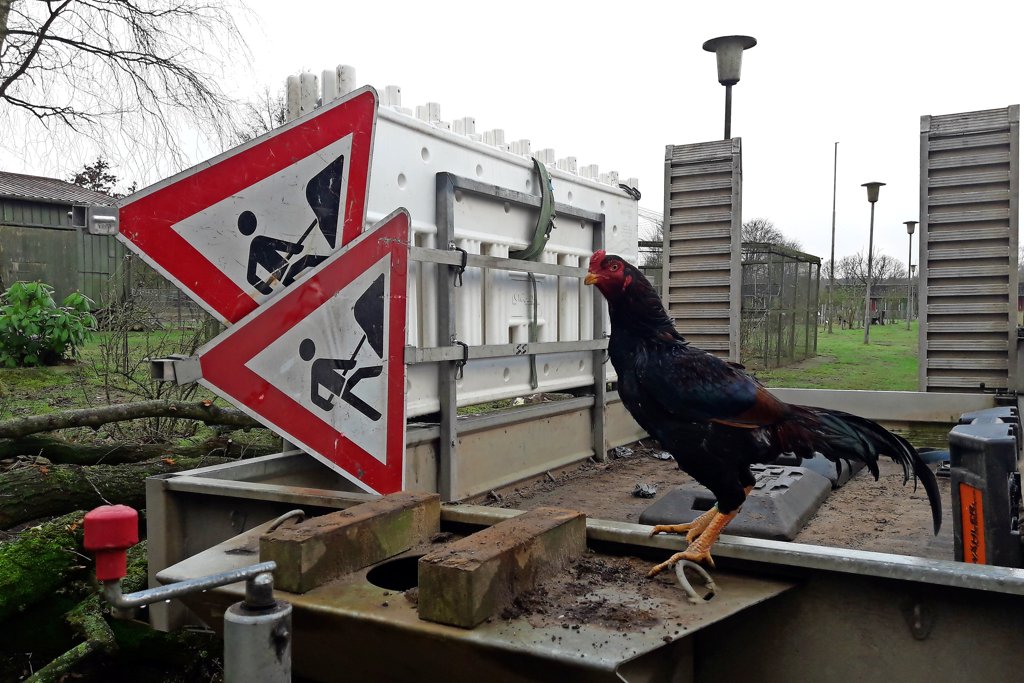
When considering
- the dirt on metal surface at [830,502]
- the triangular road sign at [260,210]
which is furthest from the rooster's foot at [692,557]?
the triangular road sign at [260,210]

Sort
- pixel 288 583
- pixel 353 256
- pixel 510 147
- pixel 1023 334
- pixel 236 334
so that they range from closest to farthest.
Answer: pixel 288 583 → pixel 236 334 → pixel 353 256 → pixel 510 147 → pixel 1023 334

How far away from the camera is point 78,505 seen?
13.2 ft

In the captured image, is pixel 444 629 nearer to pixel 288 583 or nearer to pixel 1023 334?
pixel 288 583

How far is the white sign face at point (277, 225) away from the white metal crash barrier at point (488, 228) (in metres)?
0.27

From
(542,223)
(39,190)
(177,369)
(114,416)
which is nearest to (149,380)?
(114,416)

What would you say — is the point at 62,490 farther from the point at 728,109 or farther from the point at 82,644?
the point at 728,109

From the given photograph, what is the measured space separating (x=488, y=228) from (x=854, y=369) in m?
13.8

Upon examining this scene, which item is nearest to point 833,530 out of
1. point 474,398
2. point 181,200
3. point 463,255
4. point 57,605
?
point 474,398

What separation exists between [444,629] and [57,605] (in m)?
2.56

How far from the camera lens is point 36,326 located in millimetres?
11203

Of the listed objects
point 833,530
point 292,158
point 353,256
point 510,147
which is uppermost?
point 510,147

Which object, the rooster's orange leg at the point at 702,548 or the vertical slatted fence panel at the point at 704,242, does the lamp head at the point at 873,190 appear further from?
the rooster's orange leg at the point at 702,548

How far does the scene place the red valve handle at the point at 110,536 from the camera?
1427 mm

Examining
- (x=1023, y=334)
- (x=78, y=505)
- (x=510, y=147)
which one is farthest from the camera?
(x=1023, y=334)
